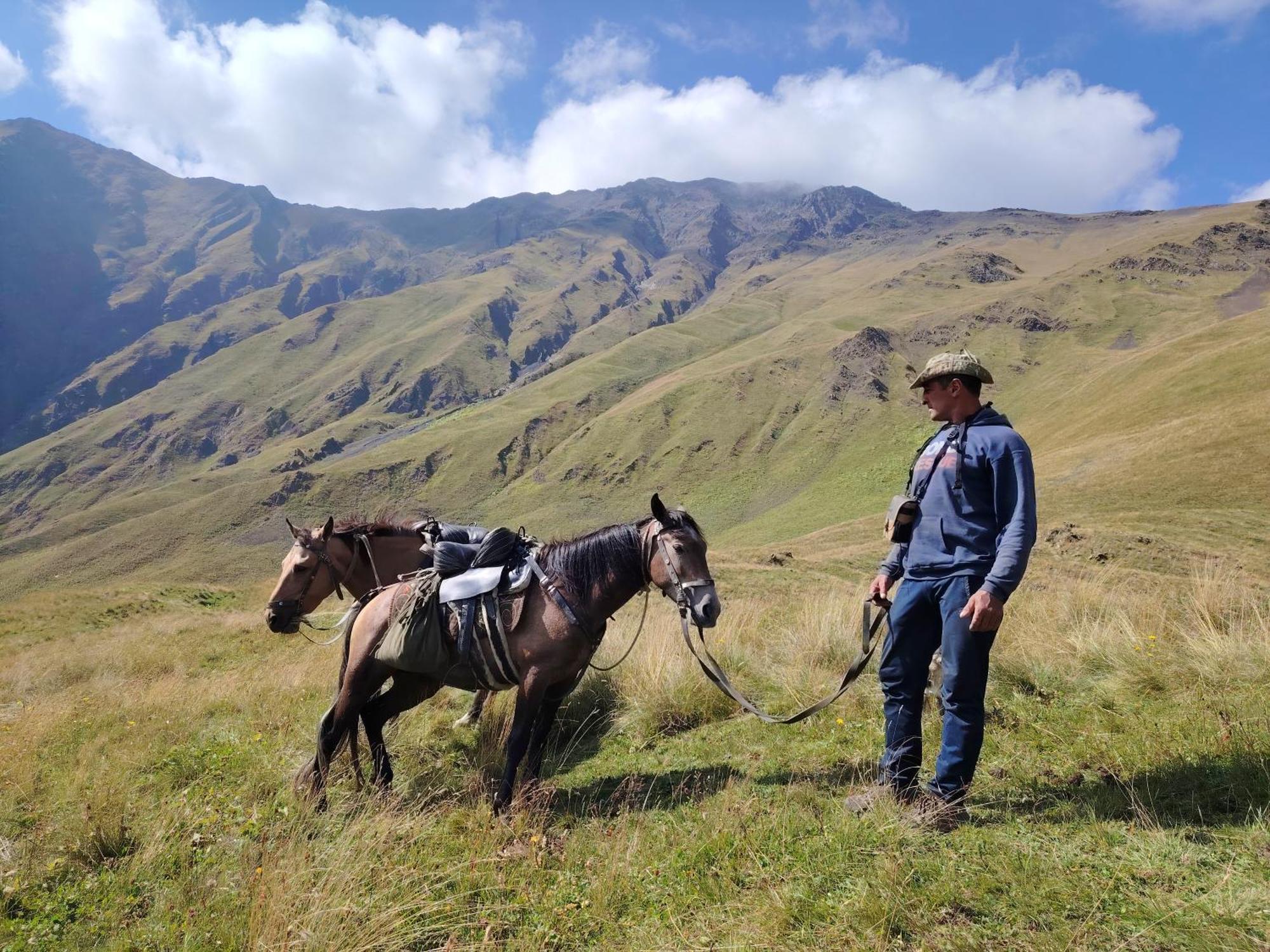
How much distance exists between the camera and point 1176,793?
3266mm

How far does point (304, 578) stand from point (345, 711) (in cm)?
152

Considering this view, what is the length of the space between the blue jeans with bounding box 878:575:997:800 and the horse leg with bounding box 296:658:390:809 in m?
3.58

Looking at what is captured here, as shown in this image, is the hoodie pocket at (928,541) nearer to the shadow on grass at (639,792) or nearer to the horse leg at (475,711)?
the shadow on grass at (639,792)

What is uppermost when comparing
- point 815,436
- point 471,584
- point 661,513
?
point 815,436

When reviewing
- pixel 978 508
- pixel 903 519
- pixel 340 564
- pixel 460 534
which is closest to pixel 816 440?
pixel 460 534

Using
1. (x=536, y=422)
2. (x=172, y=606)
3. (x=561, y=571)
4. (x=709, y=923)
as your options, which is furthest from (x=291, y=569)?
(x=536, y=422)

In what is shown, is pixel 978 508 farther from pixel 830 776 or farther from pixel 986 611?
pixel 830 776

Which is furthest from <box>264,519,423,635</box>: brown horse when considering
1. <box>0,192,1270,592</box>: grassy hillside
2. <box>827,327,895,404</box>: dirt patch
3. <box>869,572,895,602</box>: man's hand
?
<box>827,327,895,404</box>: dirt patch

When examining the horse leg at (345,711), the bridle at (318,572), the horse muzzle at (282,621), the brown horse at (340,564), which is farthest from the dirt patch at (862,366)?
the horse leg at (345,711)

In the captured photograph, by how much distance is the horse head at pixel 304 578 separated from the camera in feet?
17.9

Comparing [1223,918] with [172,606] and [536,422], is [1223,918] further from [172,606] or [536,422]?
[536,422]

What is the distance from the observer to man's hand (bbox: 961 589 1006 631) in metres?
3.15

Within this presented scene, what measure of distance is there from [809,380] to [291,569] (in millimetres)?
93728

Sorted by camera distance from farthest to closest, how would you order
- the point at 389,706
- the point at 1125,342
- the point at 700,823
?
the point at 1125,342, the point at 389,706, the point at 700,823
